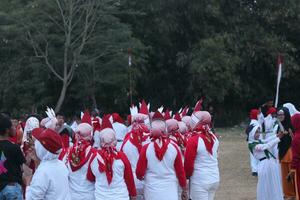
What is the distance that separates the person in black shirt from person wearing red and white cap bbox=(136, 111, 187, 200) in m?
2.05

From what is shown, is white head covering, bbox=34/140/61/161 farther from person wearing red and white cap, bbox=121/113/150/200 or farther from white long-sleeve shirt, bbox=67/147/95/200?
person wearing red and white cap, bbox=121/113/150/200

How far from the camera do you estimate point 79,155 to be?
904 cm

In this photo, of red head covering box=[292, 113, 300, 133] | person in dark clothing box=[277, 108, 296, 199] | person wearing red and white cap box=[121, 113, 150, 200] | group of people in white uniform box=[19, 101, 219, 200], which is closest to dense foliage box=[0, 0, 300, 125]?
person in dark clothing box=[277, 108, 296, 199]

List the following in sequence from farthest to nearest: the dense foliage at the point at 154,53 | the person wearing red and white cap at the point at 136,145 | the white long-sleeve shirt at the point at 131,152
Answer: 1. the dense foliage at the point at 154,53
2. the white long-sleeve shirt at the point at 131,152
3. the person wearing red and white cap at the point at 136,145

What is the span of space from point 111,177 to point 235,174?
9663mm

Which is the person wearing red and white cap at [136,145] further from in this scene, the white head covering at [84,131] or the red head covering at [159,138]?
the white head covering at [84,131]

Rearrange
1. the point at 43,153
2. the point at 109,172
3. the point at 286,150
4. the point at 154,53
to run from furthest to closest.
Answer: the point at 154,53 < the point at 286,150 < the point at 109,172 < the point at 43,153

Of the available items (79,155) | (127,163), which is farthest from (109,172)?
(79,155)

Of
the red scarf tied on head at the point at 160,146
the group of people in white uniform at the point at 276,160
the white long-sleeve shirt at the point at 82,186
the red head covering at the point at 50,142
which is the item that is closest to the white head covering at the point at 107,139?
the white long-sleeve shirt at the point at 82,186

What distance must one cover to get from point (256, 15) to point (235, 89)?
14.9 ft

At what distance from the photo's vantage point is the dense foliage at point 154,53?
36594mm

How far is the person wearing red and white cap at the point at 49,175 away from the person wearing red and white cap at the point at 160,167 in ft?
7.12

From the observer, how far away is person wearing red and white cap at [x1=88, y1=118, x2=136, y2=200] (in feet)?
28.7

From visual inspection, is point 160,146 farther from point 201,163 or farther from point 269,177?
point 269,177
